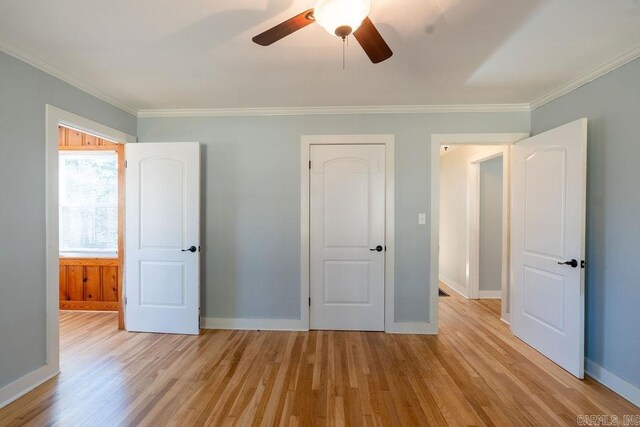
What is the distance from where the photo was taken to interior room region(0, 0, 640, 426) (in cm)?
171

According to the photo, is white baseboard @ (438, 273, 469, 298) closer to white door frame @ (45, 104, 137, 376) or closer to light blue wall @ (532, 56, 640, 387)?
light blue wall @ (532, 56, 640, 387)

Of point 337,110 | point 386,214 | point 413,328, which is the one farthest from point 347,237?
point 337,110

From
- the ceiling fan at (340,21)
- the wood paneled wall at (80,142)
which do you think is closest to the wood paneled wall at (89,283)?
the wood paneled wall at (80,142)

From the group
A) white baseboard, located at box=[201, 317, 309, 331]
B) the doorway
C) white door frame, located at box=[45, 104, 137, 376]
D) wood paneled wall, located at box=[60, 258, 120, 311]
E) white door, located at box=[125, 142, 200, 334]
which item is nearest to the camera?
white door frame, located at box=[45, 104, 137, 376]

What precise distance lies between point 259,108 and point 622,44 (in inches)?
112

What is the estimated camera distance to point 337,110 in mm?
2904

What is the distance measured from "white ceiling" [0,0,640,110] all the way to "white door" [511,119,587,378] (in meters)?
0.61

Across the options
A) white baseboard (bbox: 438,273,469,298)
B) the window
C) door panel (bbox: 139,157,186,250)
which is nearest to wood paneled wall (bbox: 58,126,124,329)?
the window

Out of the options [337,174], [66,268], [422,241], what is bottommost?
[66,268]

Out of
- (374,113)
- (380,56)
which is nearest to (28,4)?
(380,56)

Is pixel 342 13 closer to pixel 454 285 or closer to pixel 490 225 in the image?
pixel 490 225

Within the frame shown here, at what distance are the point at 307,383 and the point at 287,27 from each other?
7.37 feet

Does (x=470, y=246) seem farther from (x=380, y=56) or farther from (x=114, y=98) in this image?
(x=114, y=98)

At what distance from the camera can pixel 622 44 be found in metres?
1.79
